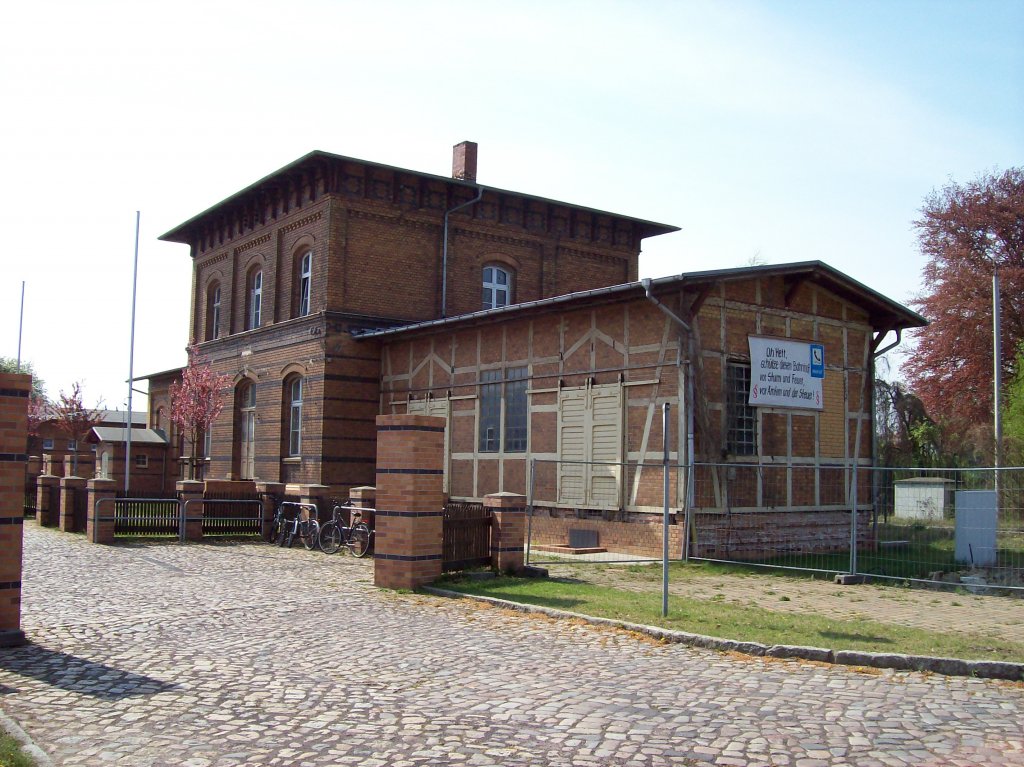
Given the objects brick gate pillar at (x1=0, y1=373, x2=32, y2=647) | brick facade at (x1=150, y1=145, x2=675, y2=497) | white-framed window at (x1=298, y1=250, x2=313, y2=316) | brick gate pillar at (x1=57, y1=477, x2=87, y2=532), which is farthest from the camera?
white-framed window at (x1=298, y1=250, x2=313, y2=316)

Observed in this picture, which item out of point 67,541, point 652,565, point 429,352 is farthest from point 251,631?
point 429,352

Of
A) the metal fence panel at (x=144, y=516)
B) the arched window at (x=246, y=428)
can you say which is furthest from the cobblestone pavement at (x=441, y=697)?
the arched window at (x=246, y=428)

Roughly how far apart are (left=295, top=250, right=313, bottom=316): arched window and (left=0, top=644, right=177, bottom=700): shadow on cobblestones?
18.2 metres

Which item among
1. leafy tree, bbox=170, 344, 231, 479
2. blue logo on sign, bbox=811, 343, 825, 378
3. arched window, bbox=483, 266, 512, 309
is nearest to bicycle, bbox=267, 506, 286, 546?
arched window, bbox=483, 266, 512, 309

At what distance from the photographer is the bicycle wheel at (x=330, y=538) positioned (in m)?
17.5

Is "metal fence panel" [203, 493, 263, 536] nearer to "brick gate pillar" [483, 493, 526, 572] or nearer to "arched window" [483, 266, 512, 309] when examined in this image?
"brick gate pillar" [483, 493, 526, 572]

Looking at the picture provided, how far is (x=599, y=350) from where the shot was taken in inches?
709

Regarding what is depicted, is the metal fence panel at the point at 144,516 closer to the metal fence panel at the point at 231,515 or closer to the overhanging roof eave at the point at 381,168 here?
the metal fence panel at the point at 231,515

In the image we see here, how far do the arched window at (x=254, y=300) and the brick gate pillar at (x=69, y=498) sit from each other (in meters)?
8.27

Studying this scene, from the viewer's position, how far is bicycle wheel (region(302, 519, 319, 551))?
18.2 m

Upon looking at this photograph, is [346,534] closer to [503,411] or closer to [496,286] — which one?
[503,411]

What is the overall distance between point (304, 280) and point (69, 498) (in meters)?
8.30

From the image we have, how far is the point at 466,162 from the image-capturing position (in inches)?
1094

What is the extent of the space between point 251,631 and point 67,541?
470 inches
